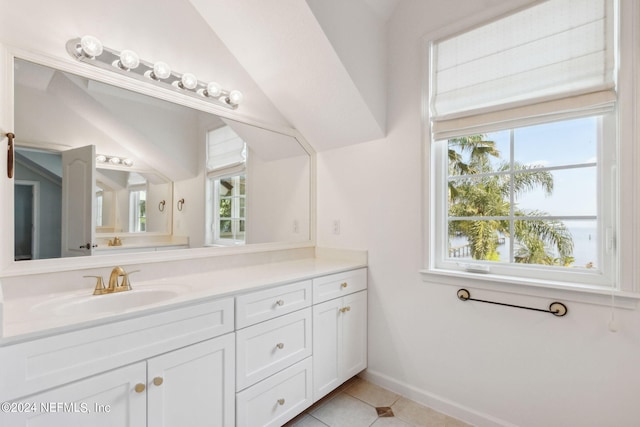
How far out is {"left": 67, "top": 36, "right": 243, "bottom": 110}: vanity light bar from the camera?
135 cm

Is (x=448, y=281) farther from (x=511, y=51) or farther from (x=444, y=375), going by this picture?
(x=511, y=51)

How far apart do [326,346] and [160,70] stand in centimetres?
177

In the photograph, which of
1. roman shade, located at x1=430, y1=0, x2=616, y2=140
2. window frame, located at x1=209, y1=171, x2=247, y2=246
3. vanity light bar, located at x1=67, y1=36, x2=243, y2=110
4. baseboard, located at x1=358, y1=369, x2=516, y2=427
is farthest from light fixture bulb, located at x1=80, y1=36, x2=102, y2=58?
baseboard, located at x1=358, y1=369, x2=516, y2=427

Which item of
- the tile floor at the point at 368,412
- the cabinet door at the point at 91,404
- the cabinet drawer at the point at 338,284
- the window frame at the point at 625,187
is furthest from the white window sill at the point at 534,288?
the cabinet door at the point at 91,404

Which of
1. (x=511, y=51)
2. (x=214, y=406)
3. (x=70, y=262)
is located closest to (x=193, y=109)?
(x=70, y=262)

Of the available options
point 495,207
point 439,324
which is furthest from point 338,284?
point 495,207

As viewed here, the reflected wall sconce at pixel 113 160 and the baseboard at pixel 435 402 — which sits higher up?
the reflected wall sconce at pixel 113 160

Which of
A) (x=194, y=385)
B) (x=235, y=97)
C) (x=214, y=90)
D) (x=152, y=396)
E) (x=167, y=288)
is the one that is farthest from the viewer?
(x=235, y=97)

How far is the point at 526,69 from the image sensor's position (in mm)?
1583

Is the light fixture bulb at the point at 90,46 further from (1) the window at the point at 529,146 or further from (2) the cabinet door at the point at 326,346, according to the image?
(1) the window at the point at 529,146

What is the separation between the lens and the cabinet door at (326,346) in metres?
1.77

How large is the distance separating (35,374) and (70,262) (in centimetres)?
59

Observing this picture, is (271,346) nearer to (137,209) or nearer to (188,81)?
(137,209)

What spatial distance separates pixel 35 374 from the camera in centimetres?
88
